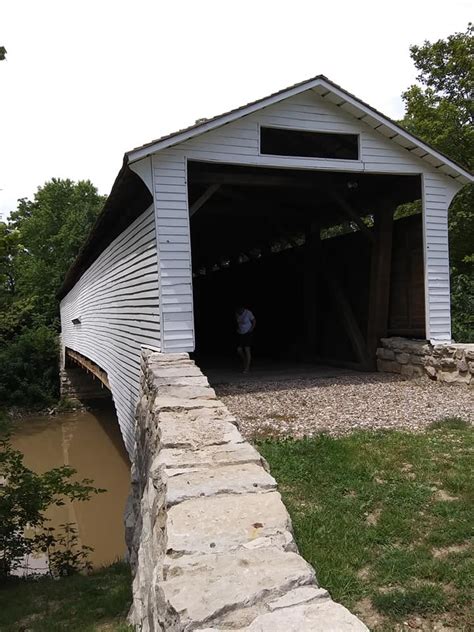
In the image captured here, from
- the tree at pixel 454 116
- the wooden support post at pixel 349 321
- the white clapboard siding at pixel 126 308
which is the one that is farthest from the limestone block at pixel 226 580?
the tree at pixel 454 116

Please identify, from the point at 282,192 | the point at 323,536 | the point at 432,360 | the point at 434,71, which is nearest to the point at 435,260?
the point at 432,360

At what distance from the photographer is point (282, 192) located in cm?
1170

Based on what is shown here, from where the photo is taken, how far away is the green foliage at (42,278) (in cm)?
2462

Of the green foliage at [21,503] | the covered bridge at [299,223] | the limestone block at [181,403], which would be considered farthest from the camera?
the covered bridge at [299,223]

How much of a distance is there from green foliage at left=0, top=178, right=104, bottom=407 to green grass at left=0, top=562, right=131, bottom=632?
39.4 feet

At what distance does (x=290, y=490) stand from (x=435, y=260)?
6.07 meters

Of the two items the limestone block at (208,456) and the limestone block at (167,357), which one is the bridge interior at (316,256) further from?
the limestone block at (208,456)

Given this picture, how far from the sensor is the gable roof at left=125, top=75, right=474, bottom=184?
24.0 feet

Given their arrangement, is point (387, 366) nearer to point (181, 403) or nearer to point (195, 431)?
point (181, 403)

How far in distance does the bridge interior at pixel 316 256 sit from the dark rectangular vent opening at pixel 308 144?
0.45m

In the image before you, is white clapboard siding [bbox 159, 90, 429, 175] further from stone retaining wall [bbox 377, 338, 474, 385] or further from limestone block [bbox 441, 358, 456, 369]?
limestone block [bbox 441, 358, 456, 369]

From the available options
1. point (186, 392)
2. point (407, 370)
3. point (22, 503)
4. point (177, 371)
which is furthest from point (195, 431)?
point (407, 370)

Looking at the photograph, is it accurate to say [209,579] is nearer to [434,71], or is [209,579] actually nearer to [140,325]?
[140,325]

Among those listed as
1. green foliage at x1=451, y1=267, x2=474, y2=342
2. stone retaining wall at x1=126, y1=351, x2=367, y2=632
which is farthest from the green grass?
green foliage at x1=451, y1=267, x2=474, y2=342
